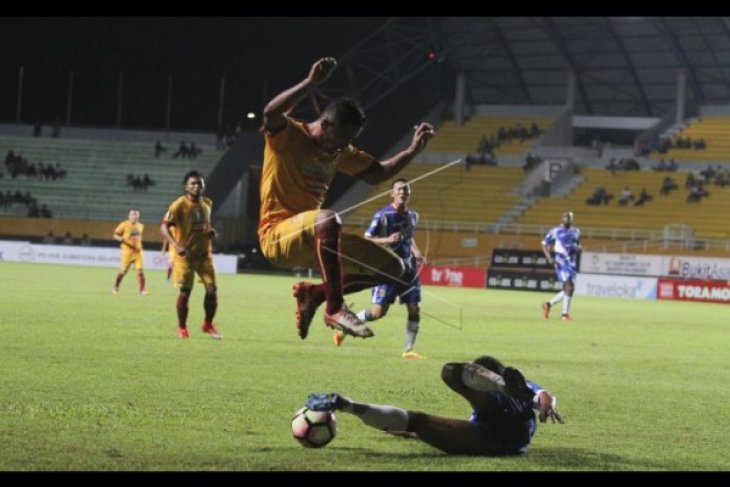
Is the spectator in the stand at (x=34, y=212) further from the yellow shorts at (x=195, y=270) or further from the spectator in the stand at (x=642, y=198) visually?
the yellow shorts at (x=195, y=270)

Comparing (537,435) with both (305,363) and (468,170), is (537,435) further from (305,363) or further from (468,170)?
(468,170)

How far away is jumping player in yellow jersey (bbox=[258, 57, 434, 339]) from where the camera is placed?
8.98 meters

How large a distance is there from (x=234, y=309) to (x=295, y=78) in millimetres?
26740

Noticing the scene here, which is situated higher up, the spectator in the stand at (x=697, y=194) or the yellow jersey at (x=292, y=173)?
the spectator in the stand at (x=697, y=194)

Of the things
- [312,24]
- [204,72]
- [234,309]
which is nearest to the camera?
[234,309]

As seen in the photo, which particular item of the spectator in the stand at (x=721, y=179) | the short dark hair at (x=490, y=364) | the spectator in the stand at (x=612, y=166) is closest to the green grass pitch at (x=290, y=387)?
the short dark hair at (x=490, y=364)

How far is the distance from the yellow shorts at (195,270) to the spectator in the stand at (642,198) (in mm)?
38183

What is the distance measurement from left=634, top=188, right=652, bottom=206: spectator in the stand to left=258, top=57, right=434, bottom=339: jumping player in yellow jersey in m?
45.8

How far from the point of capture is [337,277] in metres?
9.00

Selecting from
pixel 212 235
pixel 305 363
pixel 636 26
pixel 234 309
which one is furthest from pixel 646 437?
pixel 636 26

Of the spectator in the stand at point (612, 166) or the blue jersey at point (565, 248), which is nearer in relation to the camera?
the blue jersey at point (565, 248)

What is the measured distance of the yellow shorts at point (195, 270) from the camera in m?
18.2

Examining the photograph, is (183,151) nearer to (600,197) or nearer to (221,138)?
(221,138)

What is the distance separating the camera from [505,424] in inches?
346
